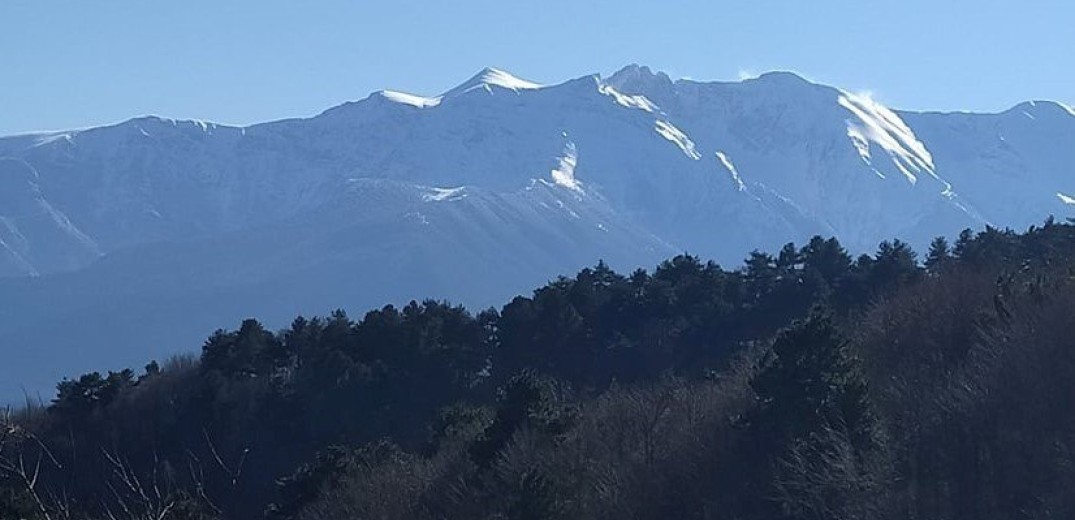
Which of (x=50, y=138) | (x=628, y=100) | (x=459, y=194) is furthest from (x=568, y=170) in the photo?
(x=50, y=138)

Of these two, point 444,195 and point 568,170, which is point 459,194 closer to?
point 444,195

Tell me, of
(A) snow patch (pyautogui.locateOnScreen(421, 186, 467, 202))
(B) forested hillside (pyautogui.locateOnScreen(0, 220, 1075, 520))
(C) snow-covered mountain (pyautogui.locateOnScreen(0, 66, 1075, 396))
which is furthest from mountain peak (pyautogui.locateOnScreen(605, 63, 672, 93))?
(B) forested hillside (pyautogui.locateOnScreen(0, 220, 1075, 520))

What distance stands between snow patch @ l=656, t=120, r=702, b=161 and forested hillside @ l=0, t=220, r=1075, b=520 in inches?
4006

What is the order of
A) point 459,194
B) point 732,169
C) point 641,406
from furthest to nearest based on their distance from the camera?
point 732,169
point 459,194
point 641,406

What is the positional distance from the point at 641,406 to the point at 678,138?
122m

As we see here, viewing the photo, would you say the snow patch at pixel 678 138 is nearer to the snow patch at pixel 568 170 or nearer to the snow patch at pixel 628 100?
the snow patch at pixel 628 100

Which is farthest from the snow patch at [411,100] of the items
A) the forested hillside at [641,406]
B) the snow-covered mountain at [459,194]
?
the forested hillside at [641,406]

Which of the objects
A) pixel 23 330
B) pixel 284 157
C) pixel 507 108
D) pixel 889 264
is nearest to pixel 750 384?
pixel 889 264

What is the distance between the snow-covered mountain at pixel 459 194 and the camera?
12462 cm

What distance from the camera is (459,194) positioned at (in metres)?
136

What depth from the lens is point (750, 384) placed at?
24625 mm

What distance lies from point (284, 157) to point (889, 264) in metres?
128

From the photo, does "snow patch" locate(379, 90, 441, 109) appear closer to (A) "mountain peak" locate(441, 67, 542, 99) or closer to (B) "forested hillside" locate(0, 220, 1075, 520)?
(A) "mountain peak" locate(441, 67, 542, 99)

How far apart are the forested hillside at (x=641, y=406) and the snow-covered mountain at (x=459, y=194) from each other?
72127mm
